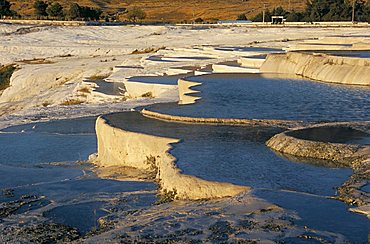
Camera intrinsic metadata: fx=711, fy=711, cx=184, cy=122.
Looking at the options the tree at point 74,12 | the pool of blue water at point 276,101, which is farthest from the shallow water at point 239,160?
the tree at point 74,12

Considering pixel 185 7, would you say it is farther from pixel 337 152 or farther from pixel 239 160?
pixel 239 160

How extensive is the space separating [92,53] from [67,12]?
25253mm

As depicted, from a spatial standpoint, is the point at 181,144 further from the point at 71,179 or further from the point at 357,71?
the point at 357,71

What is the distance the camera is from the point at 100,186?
8.36 m

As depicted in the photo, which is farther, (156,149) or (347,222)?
(156,149)

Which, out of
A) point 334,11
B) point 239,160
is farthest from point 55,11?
point 239,160

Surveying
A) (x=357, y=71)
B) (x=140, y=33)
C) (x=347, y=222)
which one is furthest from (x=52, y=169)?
(x=140, y=33)

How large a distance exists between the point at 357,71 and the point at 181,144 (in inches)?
278

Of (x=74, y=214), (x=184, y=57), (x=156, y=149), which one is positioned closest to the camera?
(x=74, y=214)

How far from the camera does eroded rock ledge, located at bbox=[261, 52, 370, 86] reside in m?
14.4

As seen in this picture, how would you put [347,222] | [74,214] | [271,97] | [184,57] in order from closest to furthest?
[347,222] < [74,214] < [271,97] < [184,57]

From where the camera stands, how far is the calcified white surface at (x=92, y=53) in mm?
19156

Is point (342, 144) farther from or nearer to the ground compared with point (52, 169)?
farther from the ground

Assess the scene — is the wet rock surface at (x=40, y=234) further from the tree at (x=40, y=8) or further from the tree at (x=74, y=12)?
the tree at (x=40, y=8)
